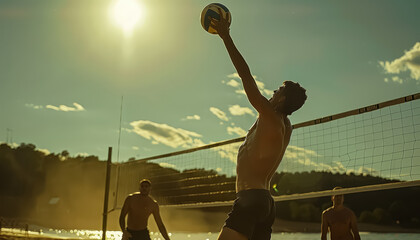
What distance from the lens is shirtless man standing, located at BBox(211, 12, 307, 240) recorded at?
2.97m

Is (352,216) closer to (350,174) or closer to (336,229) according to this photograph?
(336,229)

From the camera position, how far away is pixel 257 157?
3100 millimetres

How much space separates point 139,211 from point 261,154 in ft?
17.6

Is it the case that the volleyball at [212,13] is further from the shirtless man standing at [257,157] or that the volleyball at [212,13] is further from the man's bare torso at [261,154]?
the man's bare torso at [261,154]

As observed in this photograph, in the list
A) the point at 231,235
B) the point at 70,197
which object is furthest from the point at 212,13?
the point at 70,197

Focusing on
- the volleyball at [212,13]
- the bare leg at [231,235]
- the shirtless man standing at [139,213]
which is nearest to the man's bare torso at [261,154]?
the bare leg at [231,235]

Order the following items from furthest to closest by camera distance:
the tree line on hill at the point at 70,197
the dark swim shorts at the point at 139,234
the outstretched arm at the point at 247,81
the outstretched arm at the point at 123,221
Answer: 1. the tree line on hill at the point at 70,197
2. the dark swim shorts at the point at 139,234
3. the outstretched arm at the point at 123,221
4. the outstretched arm at the point at 247,81

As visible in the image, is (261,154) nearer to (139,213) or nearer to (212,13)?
(212,13)

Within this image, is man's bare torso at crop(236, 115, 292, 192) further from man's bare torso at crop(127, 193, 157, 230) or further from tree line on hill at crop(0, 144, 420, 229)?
tree line on hill at crop(0, 144, 420, 229)

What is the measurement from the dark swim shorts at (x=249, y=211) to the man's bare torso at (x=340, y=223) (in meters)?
5.14

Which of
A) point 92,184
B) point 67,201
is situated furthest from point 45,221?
point 92,184

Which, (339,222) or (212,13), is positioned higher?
(212,13)

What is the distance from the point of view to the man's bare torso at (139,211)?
26.3 ft

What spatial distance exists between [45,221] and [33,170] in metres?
16.4
